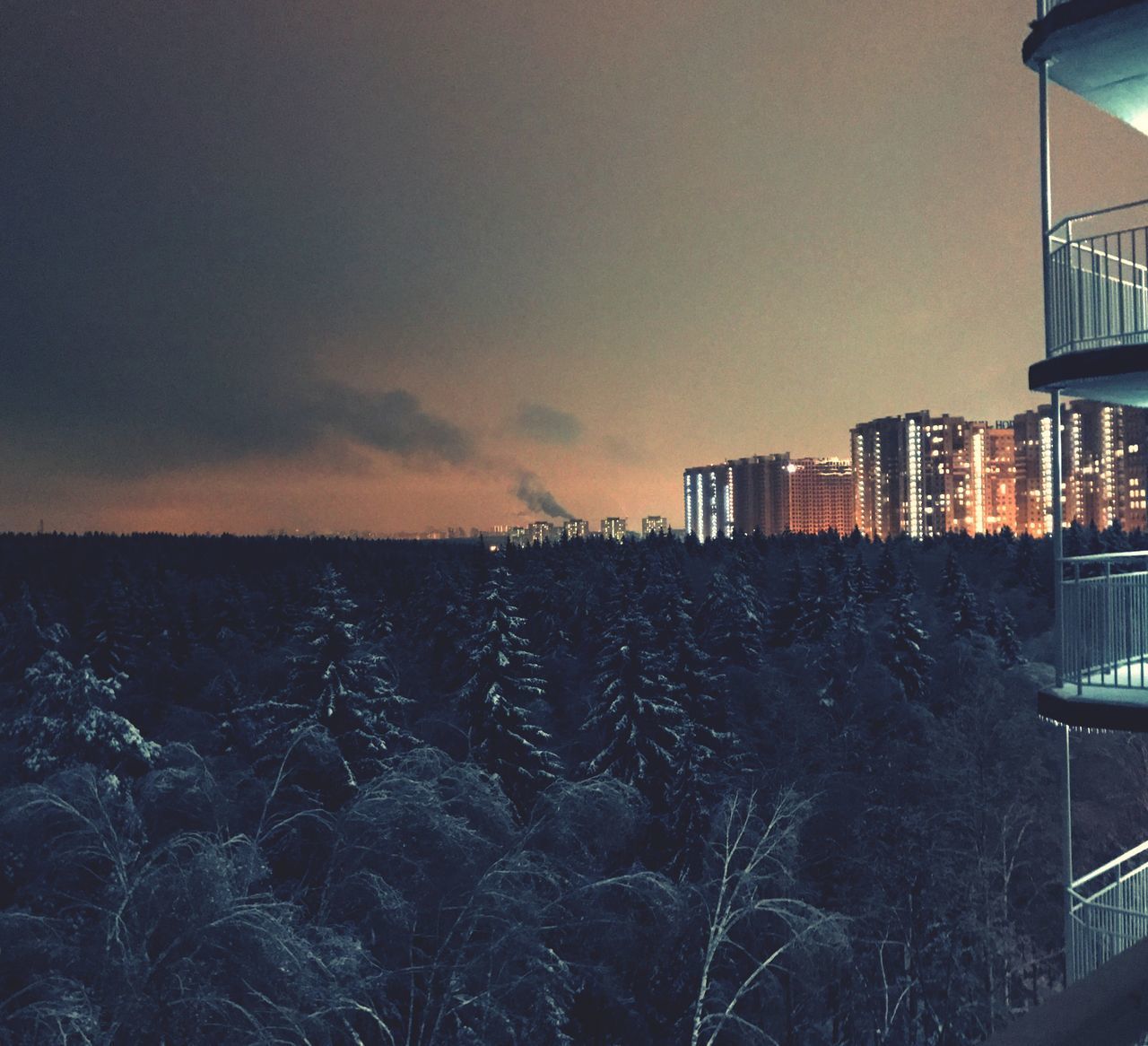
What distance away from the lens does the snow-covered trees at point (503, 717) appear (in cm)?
3159

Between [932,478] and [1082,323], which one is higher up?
[932,478]

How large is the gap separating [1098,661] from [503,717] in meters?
23.2

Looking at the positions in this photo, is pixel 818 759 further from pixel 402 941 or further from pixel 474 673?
pixel 402 941

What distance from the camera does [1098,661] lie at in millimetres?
10367

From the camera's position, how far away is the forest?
1619 cm

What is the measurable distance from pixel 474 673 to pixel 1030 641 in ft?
95.1

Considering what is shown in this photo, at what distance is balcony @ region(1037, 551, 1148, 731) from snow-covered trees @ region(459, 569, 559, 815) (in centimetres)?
2232

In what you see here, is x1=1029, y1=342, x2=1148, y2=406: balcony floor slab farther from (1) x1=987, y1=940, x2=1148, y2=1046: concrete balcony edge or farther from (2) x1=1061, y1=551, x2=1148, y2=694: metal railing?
(1) x1=987, y1=940, x2=1148, y2=1046: concrete balcony edge

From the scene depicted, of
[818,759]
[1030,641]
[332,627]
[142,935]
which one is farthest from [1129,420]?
[142,935]

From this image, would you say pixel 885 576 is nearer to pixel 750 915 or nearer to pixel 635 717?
pixel 635 717

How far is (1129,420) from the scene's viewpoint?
154 m

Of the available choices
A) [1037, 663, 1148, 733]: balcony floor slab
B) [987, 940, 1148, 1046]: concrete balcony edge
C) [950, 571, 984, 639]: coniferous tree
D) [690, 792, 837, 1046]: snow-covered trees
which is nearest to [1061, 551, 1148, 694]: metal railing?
[1037, 663, 1148, 733]: balcony floor slab

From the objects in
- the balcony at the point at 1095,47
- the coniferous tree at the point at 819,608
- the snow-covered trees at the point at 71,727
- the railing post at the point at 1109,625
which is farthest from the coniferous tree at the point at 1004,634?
the balcony at the point at 1095,47

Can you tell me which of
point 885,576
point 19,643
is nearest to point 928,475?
point 885,576
